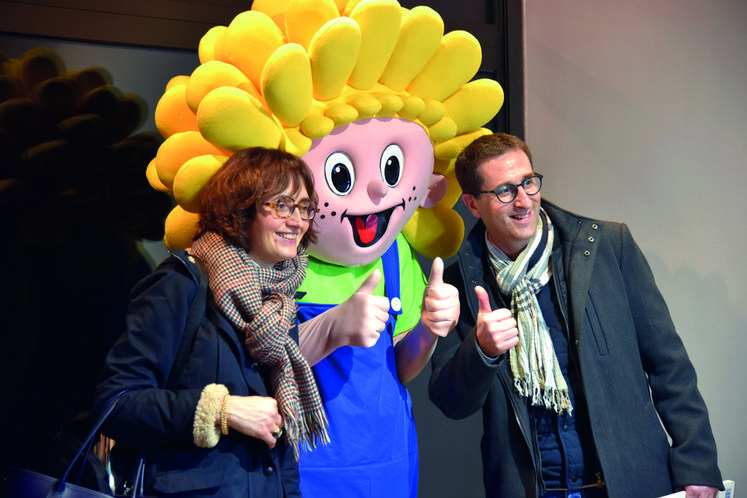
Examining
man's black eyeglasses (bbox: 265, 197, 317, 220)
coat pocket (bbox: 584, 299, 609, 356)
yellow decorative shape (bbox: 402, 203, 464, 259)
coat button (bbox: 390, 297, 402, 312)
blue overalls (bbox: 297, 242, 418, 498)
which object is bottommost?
blue overalls (bbox: 297, 242, 418, 498)

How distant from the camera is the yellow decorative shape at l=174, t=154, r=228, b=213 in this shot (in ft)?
5.81

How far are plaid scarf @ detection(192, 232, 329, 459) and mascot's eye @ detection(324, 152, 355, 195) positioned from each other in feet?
1.15

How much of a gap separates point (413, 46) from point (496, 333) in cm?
81

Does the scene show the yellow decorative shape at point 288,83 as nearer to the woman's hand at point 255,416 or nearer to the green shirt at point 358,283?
the green shirt at point 358,283

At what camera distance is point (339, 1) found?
195 cm

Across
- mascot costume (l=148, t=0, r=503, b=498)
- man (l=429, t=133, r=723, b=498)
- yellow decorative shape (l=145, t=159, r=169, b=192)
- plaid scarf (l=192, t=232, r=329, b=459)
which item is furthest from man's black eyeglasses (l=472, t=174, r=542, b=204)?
yellow decorative shape (l=145, t=159, r=169, b=192)

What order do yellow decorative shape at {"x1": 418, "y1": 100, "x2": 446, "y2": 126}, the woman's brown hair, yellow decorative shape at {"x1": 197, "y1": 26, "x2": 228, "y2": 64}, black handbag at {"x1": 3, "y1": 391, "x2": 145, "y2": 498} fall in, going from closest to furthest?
1. black handbag at {"x1": 3, "y1": 391, "x2": 145, "y2": 498}
2. the woman's brown hair
3. yellow decorative shape at {"x1": 197, "y1": 26, "x2": 228, "y2": 64}
4. yellow decorative shape at {"x1": 418, "y1": 100, "x2": 446, "y2": 126}

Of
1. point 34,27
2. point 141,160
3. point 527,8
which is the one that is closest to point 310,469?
point 141,160

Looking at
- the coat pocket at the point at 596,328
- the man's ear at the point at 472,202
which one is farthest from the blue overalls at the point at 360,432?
the coat pocket at the point at 596,328

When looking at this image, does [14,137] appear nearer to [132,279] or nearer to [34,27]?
[34,27]

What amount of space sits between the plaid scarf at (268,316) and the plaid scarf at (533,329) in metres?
0.58

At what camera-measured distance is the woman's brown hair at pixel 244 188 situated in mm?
1578

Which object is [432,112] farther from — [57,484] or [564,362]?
[57,484]

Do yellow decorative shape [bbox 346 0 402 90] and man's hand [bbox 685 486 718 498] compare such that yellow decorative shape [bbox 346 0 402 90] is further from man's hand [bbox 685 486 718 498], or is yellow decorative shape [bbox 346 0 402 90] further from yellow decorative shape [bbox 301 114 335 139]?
man's hand [bbox 685 486 718 498]
